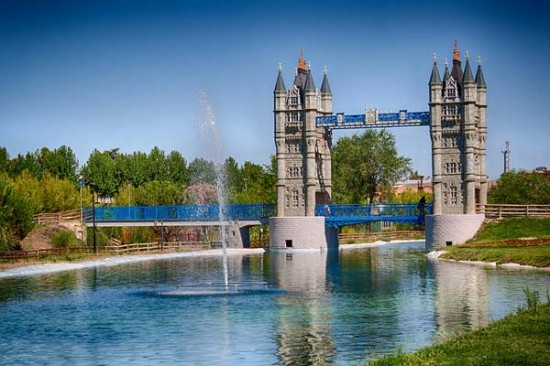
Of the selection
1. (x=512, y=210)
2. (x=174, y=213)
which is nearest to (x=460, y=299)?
(x=512, y=210)

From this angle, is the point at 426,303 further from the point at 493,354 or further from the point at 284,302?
the point at 493,354

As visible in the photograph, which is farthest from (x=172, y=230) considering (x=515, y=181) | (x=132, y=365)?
(x=132, y=365)

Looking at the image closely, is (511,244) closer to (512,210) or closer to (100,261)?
(512,210)

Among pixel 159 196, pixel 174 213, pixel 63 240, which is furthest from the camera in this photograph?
pixel 159 196

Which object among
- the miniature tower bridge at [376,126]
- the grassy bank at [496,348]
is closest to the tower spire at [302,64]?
the miniature tower bridge at [376,126]

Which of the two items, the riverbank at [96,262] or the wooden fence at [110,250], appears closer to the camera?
the riverbank at [96,262]

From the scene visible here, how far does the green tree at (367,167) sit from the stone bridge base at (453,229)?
44.3 meters

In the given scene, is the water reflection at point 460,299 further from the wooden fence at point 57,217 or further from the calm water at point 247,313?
the wooden fence at point 57,217

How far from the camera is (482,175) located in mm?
100188

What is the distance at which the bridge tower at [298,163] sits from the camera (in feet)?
337

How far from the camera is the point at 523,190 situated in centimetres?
11150

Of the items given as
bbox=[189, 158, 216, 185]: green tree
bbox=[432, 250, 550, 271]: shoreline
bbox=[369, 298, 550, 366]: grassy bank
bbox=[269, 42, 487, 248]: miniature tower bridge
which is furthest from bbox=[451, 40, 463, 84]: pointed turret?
bbox=[369, 298, 550, 366]: grassy bank

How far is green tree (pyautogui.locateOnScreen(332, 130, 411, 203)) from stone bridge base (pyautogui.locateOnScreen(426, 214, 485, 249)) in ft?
145

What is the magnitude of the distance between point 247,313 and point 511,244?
40.3 m
